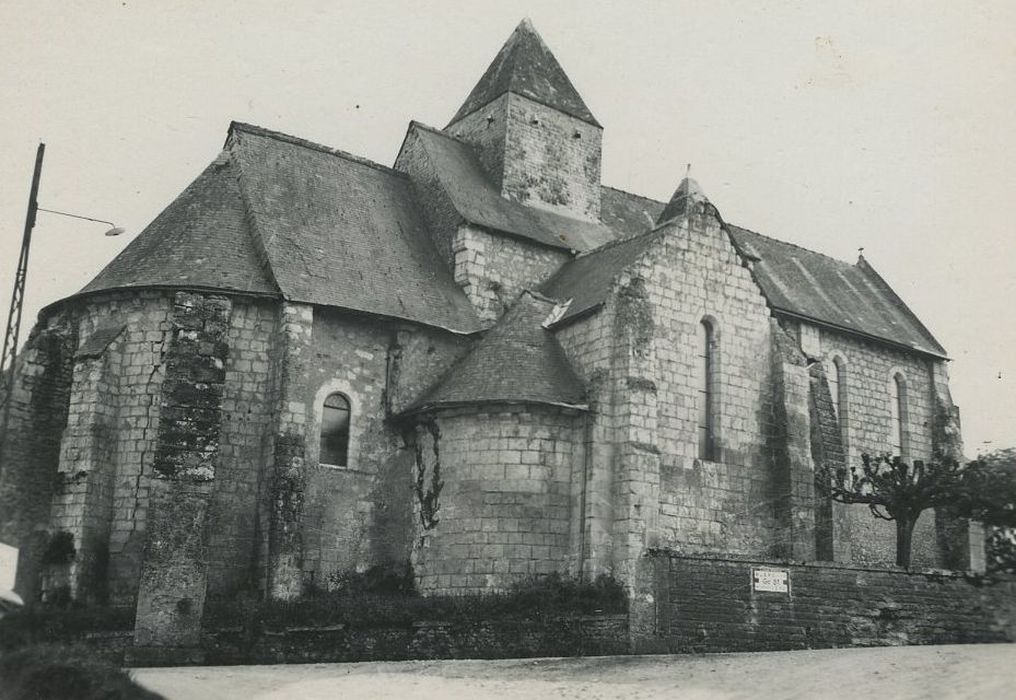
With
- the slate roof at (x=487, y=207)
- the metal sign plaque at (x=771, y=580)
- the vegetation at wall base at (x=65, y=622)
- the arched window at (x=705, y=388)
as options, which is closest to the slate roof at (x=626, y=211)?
the slate roof at (x=487, y=207)

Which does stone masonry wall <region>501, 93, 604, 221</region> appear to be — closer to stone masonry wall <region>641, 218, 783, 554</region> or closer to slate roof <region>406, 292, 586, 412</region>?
slate roof <region>406, 292, 586, 412</region>

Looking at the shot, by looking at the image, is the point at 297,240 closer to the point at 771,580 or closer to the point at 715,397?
the point at 715,397

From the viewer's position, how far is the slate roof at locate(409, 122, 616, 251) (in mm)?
32281

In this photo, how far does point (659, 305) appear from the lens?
91.8 feet

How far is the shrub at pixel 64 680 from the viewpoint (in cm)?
1588

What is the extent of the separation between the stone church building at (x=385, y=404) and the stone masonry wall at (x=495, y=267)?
0.22 feet

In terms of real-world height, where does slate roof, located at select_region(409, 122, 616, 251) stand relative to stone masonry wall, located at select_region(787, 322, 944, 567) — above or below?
above

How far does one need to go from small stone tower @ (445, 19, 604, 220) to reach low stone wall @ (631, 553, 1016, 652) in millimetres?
14739

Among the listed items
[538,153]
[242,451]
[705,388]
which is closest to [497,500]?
[242,451]

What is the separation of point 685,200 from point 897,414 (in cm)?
1285

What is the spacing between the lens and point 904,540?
28.3m

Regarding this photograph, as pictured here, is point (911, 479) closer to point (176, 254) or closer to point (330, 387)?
point (330, 387)

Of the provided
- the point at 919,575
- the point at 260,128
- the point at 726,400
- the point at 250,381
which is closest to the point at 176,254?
the point at 250,381

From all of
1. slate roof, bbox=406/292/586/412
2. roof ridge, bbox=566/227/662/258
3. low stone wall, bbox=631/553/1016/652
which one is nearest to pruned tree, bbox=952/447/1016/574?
low stone wall, bbox=631/553/1016/652
